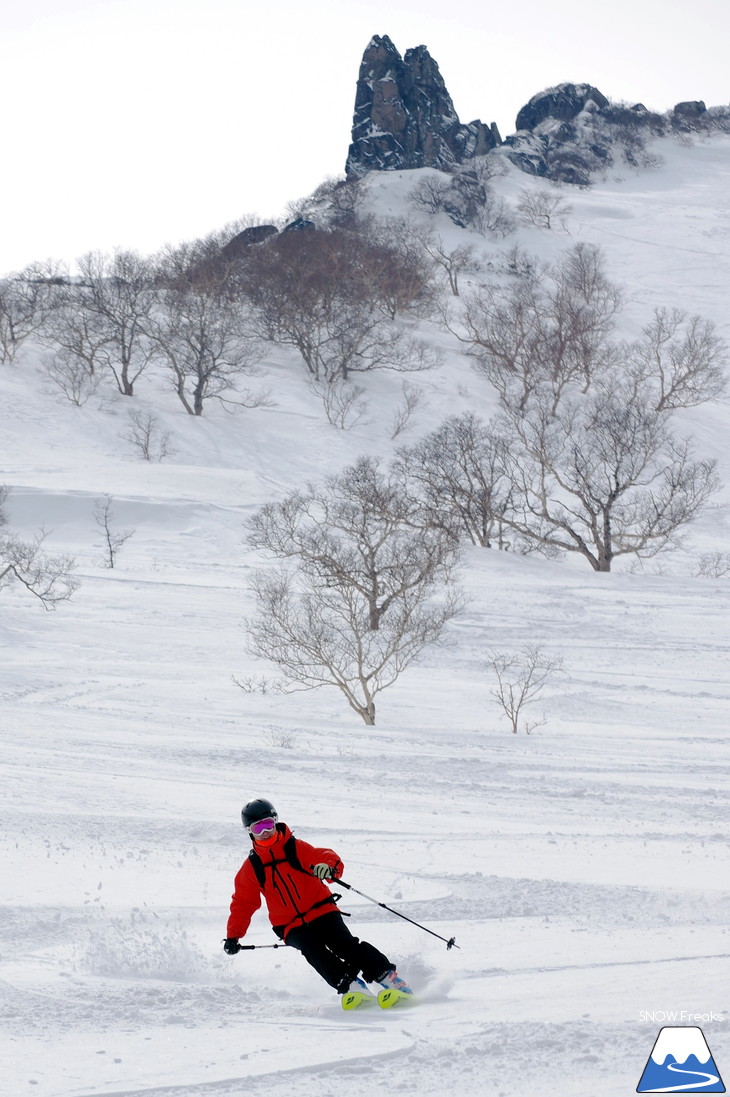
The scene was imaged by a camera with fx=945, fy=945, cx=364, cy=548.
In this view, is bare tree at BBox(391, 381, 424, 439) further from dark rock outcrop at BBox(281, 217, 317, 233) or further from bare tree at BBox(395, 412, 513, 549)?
dark rock outcrop at BBox(281, 217, 317, 233)

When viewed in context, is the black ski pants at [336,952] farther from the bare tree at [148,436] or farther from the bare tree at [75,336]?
the bare tree at [75,336]

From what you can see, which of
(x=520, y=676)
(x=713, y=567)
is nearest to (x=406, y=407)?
(x=713, y=567)

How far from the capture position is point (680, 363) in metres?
49.1

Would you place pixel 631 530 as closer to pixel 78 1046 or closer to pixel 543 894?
pixel 543 894

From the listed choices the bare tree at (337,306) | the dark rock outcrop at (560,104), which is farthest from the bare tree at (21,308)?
the dark rock outcrop at (560,104)

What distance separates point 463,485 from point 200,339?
17.4m

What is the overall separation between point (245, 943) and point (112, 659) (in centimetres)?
1491

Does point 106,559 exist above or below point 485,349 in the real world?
below

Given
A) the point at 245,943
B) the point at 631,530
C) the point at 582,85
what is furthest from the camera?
the point at 582,85

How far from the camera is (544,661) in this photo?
66.8 feet

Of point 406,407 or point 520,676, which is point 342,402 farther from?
point 520,676

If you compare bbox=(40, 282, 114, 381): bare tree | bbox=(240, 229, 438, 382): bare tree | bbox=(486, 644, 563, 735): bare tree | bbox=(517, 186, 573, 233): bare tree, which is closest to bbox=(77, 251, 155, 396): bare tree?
bbox=(40, 282, 114, 381): bare tree

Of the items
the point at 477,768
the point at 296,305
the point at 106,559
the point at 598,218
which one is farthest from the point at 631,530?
the point at 598,218

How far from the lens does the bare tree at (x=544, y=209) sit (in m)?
77.2
